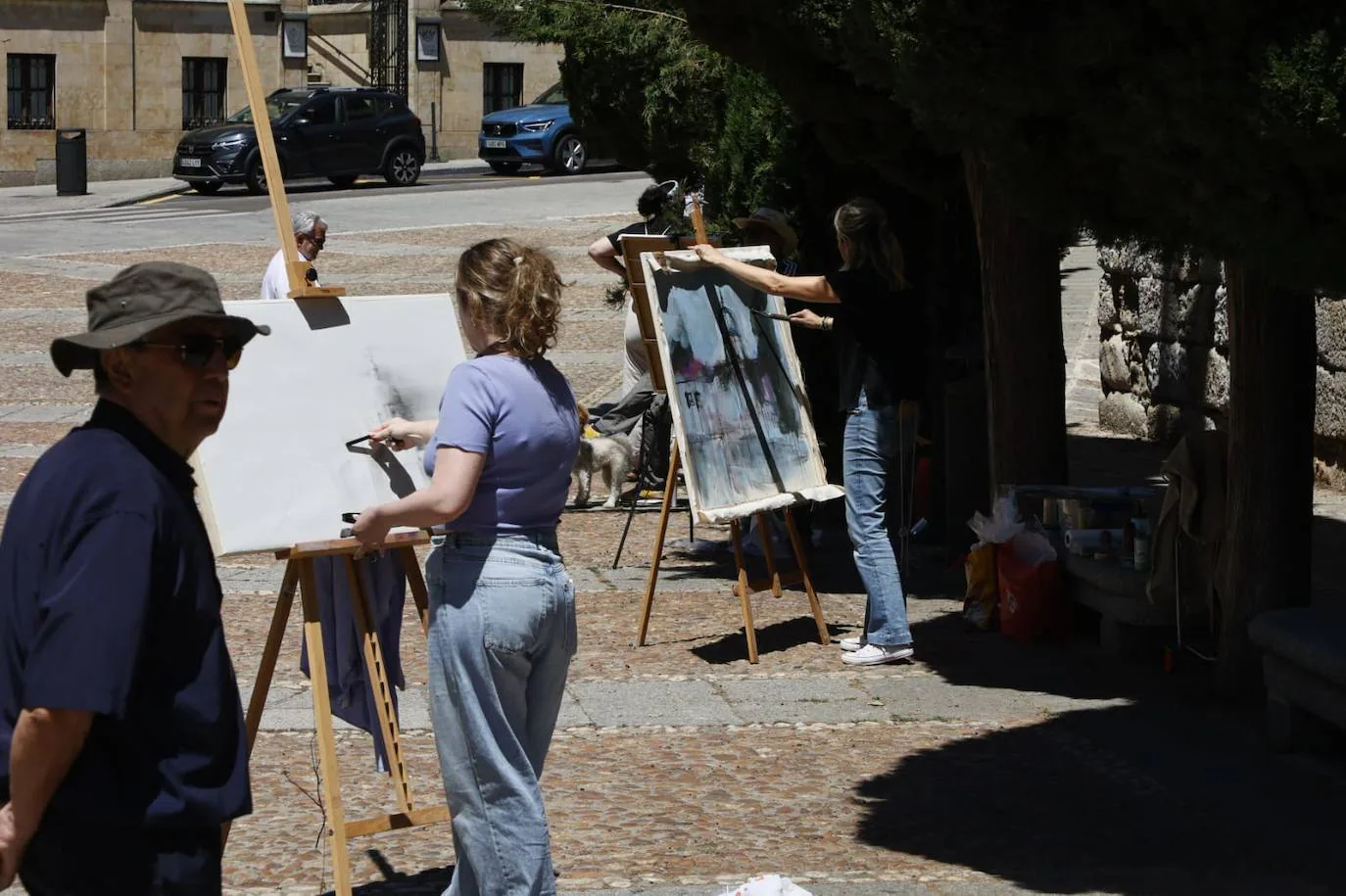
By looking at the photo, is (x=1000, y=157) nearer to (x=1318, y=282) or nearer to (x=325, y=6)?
(x=1318, y=282)

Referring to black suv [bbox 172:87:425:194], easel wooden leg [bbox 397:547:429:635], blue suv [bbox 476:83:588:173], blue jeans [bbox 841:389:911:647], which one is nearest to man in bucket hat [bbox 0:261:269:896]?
easel wooden leg [bbox 397:547:429:635]

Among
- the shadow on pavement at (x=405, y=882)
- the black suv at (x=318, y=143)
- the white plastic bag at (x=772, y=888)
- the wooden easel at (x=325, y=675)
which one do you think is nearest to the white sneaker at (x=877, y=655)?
the shadow on pavement at (x=405, y=882)

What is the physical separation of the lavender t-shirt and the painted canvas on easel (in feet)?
11.0

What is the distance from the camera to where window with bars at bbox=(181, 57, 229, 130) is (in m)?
40.5

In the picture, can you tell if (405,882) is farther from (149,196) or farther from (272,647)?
(149,196)

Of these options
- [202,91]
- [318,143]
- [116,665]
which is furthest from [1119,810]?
[202,91]

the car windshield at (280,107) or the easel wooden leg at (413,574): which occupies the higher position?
the car windshield at (280,107)

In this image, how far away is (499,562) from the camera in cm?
443

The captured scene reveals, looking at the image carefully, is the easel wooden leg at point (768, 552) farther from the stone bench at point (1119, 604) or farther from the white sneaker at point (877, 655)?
the stone bench at point (1119, 604)

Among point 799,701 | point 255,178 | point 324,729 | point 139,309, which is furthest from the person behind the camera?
point 255,178

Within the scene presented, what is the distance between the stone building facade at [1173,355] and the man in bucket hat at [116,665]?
31.6 feet

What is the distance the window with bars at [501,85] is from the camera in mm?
43938

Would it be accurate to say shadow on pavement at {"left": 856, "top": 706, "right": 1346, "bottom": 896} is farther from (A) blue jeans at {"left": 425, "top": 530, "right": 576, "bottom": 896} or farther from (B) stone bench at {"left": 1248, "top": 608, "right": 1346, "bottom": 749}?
(A) blue jeans at {"left": 425, "top": 530, "right": 576, "bottom": 896}

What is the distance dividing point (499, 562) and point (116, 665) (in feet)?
5.22
